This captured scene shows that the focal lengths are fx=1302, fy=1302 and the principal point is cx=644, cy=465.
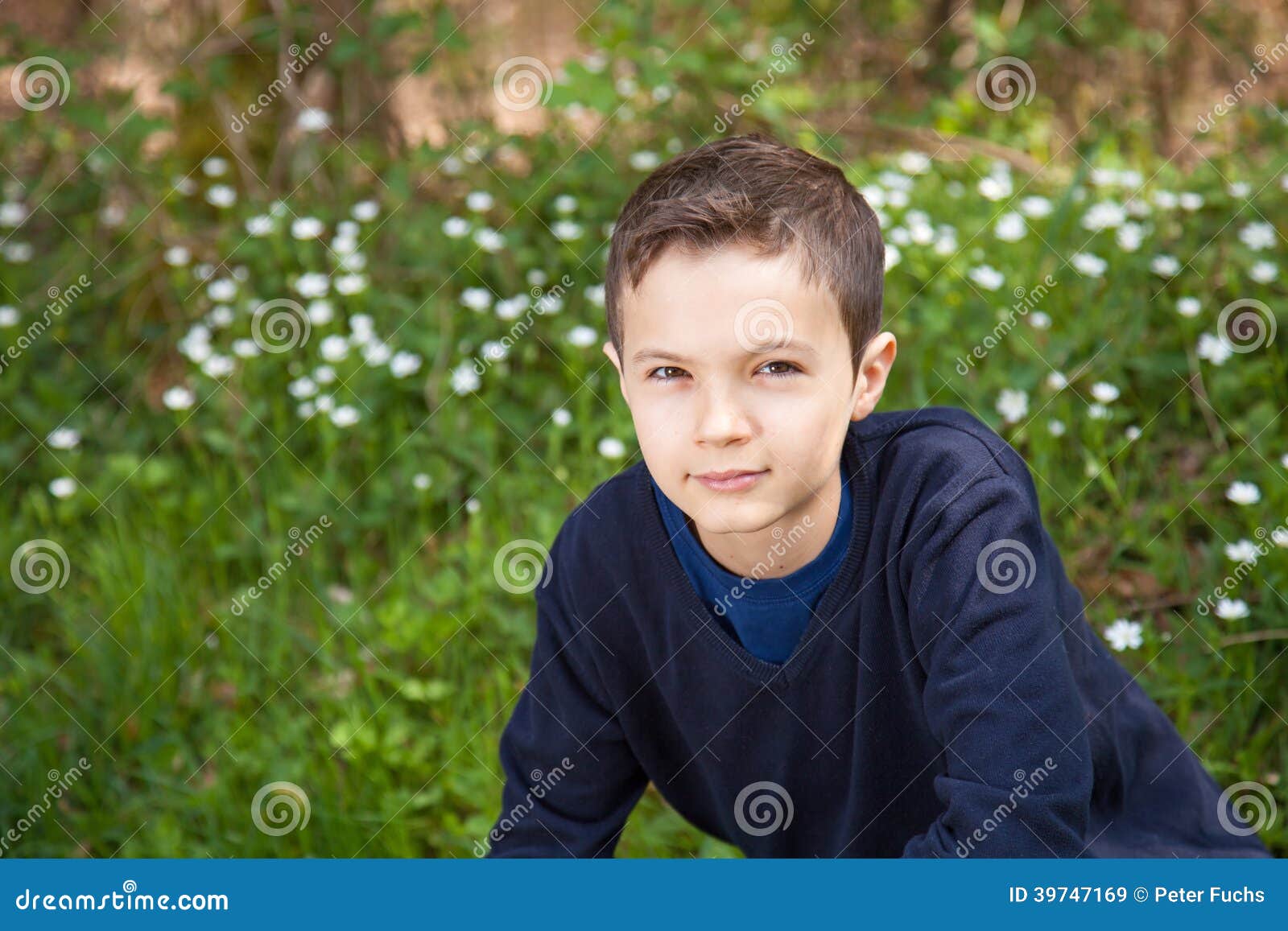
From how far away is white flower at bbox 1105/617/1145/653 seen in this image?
2418 millimetres

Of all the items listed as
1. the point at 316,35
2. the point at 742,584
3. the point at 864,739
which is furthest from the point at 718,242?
the point at 316,35

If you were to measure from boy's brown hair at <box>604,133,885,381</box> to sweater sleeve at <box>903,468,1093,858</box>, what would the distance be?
0.28 meters

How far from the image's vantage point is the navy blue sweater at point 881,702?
4.96 ft

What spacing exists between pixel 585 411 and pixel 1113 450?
3.86ft

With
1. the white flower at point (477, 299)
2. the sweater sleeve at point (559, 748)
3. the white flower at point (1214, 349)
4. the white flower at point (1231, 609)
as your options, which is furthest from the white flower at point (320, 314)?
the white flower at point (1231, 609)

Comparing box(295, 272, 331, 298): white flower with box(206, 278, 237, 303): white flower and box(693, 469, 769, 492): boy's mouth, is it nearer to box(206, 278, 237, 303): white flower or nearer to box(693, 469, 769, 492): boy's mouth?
box(206, 278, 237, 303): white flower

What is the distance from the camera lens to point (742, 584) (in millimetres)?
1736

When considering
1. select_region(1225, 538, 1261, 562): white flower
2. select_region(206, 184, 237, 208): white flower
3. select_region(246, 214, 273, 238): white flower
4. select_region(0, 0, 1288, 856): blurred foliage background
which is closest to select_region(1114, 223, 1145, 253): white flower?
select_region(0, 0, 1288, 856): blurred foliage background

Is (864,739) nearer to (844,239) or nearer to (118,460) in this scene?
(844,239)

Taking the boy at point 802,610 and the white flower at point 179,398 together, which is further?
the white flower at point 179,398

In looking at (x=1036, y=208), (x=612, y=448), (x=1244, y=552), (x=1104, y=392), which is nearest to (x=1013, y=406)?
(x=1104, y=392)

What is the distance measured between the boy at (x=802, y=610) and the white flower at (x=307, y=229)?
202cm

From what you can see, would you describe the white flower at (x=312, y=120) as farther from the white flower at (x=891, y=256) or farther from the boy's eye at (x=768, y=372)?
the boy's eye at (x=768, y=372)

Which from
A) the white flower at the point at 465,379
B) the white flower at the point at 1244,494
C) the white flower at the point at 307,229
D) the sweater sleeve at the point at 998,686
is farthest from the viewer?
the white flower at the point at 307,229
